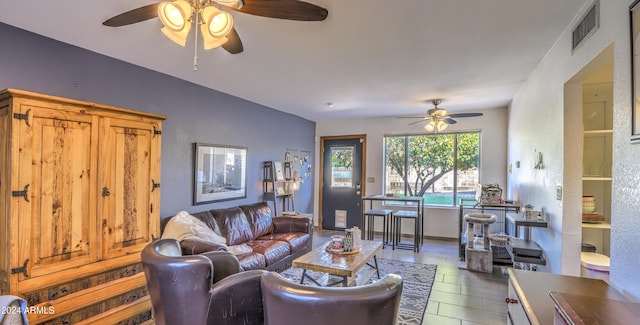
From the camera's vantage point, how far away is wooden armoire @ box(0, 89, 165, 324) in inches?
74.5

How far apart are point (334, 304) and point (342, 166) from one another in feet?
18.5

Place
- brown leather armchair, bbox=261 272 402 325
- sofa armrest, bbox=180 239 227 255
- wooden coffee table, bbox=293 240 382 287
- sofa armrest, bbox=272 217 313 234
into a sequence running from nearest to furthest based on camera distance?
brown leather armchair, bbox=261 272 402 325
wooden coffee table, bbox=293 240 382 287
sofa armrest, bbox=180 239 227 255
sofa armrest, bbox=272 217 313 234

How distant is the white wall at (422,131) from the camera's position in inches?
211

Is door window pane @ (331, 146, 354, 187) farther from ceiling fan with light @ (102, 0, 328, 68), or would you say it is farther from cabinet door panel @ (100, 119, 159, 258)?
ceiling fan with light @ (102, 0, 328, 68)

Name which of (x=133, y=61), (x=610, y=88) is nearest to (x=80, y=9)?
(x=133, y=61)

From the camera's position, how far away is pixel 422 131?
5.95m

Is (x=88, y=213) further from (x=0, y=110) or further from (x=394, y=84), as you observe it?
(x=394, y=84)

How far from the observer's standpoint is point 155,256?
4.66ft

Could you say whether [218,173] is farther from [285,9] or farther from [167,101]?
[285,9]

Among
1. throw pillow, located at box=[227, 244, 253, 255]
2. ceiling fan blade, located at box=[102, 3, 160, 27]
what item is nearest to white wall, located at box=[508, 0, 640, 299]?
ceiling fan blade, located at box=[102, 3, 160, 27]

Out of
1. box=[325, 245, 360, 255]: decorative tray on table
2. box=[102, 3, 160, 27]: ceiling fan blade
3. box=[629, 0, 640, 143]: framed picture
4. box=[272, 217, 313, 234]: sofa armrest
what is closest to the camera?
box=[629, 0, 640, 143]: framed picture

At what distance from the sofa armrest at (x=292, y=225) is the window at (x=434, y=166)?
93.0 inches

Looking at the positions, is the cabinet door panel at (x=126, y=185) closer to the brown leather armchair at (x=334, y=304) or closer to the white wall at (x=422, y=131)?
the brown leather armchair at (x=334, y=304)

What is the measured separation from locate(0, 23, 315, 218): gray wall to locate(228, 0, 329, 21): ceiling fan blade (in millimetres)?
2019
